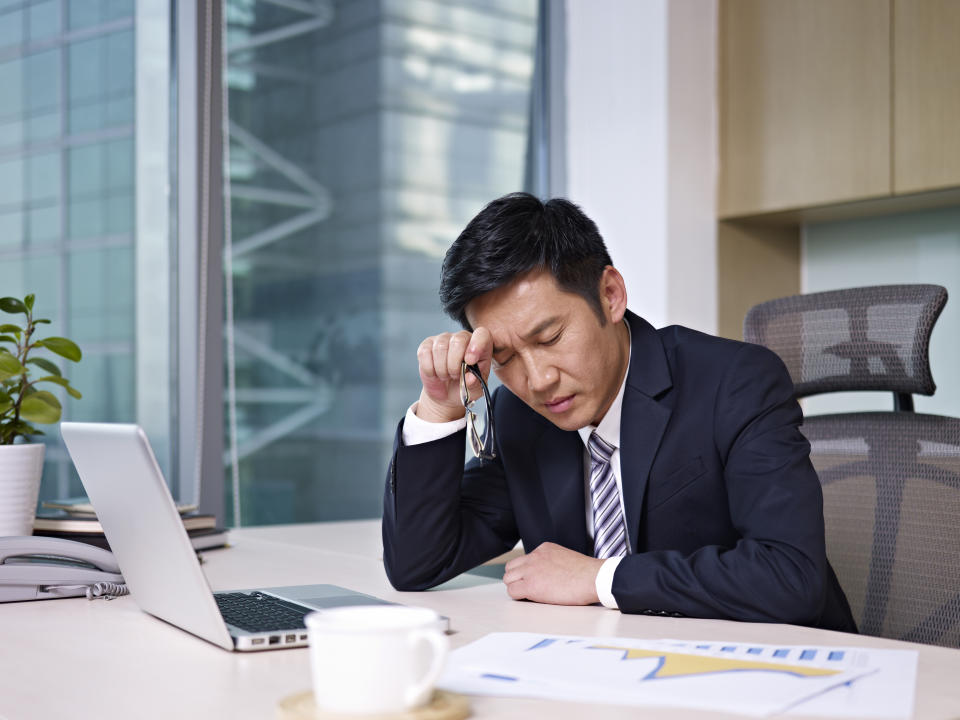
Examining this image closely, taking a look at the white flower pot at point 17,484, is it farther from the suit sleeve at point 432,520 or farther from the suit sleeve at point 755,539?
the suit sleeve at point 755,539

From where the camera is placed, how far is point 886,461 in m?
1.68

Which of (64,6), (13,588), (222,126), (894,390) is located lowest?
(13,588)

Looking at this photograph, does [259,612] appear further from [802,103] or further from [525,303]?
[802,103]

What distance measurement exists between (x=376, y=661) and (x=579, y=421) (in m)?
0.85

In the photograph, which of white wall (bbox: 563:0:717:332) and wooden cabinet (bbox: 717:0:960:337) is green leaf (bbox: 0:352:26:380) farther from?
wooden cabinet (bbox: 717:0:960:337)

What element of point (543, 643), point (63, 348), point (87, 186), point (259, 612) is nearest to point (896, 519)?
point (543, 643)

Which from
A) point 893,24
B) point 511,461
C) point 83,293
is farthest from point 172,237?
point 893,24

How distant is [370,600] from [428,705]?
485 millimetres

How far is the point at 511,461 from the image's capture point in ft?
5.16

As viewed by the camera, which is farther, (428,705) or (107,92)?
(107,92)

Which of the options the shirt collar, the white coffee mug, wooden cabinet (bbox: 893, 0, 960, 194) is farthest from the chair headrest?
the white coffee mug

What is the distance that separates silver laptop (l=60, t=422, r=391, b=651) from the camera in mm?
957

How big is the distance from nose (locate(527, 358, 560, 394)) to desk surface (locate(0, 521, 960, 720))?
0.29 m

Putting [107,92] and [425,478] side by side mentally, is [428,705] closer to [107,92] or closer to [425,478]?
[425,478]
